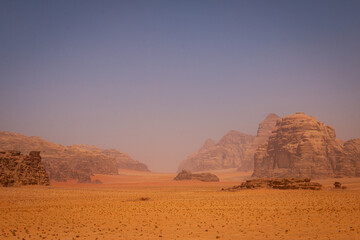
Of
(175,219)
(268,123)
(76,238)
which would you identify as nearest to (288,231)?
(175,219)

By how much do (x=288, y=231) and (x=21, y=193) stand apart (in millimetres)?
26856

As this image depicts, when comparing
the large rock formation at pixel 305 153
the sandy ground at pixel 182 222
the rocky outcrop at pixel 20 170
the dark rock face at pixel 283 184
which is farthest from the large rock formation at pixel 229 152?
the sandy ground at pixel 182 222

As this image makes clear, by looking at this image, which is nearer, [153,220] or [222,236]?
[222,236]

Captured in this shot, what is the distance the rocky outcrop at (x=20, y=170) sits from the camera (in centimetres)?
4008

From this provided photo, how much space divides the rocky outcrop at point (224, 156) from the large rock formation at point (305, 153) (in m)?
70.7

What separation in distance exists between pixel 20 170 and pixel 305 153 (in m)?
49.5

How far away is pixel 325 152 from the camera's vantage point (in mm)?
68000

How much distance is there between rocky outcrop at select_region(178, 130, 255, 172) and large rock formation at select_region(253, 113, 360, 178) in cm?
7074

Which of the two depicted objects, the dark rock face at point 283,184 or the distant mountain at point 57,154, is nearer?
the dark rock face at point 283,184

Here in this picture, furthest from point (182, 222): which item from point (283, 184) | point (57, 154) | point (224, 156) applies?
point (224, 156)

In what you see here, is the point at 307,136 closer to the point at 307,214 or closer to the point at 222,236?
the point at 307,214

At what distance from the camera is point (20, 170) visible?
42469 mm

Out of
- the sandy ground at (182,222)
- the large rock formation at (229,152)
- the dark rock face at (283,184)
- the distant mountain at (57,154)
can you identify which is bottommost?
the sandy ground at (182,222)

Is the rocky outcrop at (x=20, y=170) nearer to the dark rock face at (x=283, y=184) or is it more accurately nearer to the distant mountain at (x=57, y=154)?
the dark rock face at (x=283, y=184)
